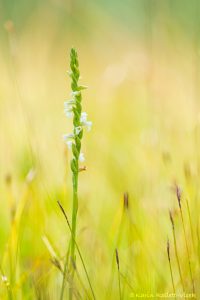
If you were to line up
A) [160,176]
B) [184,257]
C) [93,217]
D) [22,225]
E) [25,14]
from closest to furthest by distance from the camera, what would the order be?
[184,257]
[22,225]
[93,217]
[160,176]
[25,14]

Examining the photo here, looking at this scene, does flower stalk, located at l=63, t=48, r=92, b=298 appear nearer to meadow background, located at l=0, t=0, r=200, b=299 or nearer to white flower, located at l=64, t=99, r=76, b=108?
white flower, located at l=64, t=99, r=76, b=108

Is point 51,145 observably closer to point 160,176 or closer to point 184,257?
point 160,176

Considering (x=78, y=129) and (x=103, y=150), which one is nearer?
(x=78, y=129)

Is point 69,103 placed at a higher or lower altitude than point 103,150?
higher

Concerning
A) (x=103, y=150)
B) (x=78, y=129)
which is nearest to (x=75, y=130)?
(x=78, y=129)

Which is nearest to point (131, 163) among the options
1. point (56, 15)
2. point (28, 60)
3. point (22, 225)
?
point (22, 225)

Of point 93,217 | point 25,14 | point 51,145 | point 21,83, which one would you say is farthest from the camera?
point 25,14

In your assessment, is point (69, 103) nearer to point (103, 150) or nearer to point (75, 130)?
point (75, 130)

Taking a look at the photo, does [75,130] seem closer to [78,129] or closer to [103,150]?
[78,129]

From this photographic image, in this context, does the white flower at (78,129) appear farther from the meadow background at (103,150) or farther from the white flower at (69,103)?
the meadow background at (103,150)
